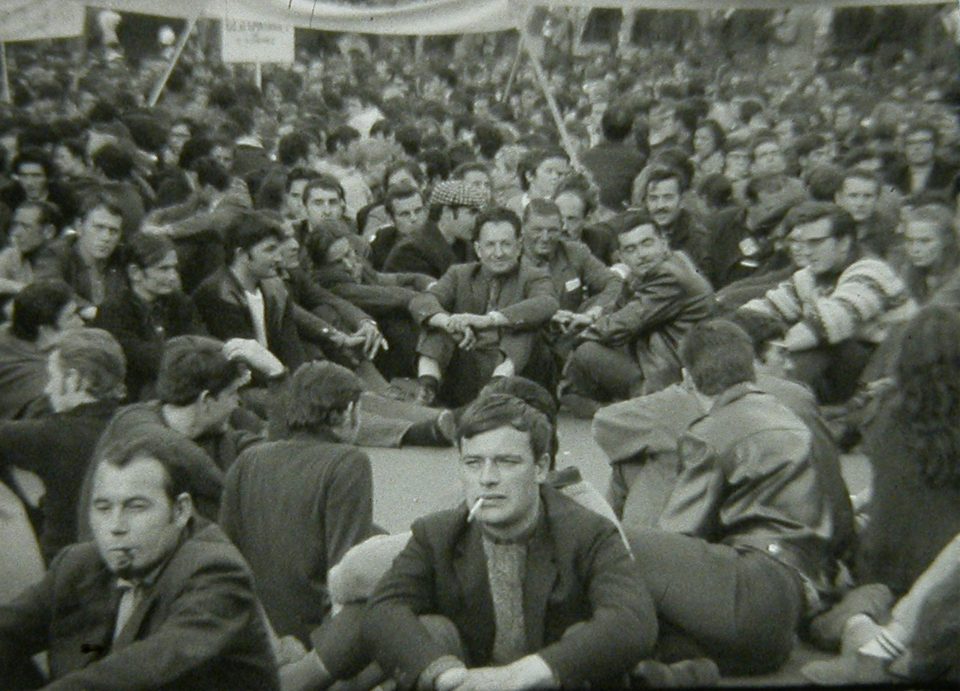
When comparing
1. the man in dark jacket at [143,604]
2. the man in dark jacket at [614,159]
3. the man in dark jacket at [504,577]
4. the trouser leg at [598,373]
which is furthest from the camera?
the man in dark jacket at [614,159]

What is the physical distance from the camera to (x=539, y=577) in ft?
9.14

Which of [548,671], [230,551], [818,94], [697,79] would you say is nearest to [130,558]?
[230,551]

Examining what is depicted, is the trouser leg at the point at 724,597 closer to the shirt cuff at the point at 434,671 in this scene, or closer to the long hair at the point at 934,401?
the long hair at the point at 934,401

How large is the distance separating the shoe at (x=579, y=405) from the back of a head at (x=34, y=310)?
117cm

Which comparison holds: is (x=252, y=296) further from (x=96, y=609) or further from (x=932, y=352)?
(x=932, y=352)

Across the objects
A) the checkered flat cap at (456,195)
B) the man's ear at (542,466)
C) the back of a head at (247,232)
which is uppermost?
the checkered flat cap at (456,195)

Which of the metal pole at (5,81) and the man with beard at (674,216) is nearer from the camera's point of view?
the metal pole at (5,81)

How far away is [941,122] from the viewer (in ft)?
12.5

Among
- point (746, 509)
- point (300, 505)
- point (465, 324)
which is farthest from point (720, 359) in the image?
point (300, 505)

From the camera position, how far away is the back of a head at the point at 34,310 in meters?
3.49

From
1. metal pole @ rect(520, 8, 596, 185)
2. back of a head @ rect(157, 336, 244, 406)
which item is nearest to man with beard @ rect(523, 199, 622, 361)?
metal pole @ rect(520, 8, 596, 185)

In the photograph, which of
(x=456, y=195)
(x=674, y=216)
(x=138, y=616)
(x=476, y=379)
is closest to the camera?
(x=138, y=616)

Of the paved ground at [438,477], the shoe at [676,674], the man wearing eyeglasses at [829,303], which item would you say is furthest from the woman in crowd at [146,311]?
the man wearing eyeglasses at [829,303]

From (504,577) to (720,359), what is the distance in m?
0.78
